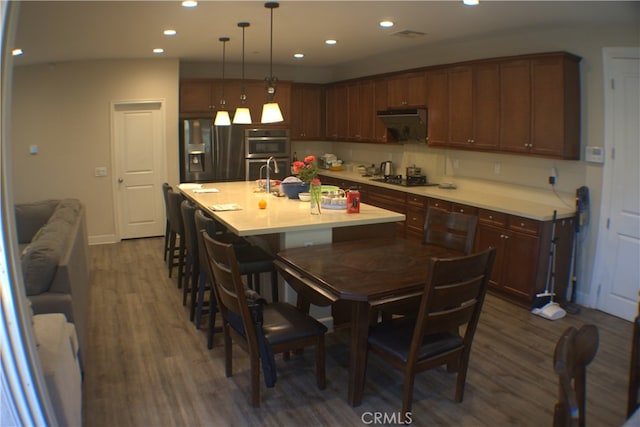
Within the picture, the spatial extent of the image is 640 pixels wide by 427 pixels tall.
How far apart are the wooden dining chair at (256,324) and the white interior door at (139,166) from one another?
15.2 feet

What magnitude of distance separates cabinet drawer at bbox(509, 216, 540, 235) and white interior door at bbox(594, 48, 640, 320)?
0.64m

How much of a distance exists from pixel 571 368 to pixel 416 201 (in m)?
4.41

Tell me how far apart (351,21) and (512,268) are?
2733mm

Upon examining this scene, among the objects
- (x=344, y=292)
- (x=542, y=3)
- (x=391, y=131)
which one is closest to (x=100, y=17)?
(x=344, y=292)

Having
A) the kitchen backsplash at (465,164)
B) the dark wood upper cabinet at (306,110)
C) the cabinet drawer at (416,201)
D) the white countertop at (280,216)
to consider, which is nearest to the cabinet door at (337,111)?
the dark wood upper cabinet at (306,110)

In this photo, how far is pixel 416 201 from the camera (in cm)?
596

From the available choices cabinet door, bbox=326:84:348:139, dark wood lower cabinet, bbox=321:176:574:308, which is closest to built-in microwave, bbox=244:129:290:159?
cabinet door, bbox=326:84:348:139

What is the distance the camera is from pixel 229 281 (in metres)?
2.82

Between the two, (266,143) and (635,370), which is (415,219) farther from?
(635,370)

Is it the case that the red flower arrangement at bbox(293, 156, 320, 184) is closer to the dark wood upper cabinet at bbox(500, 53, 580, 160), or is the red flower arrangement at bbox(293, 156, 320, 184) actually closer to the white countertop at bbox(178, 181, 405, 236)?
the white countertop at bbox(178, 181, 405, 236)

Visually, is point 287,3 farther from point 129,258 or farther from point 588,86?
point 129,258

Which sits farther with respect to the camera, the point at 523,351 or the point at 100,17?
the point at 100,17

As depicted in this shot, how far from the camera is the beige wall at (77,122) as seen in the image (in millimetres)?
6633

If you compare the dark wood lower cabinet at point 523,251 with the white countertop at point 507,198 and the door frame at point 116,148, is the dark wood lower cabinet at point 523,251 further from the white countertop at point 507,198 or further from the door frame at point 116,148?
the door frame at point 116,148
